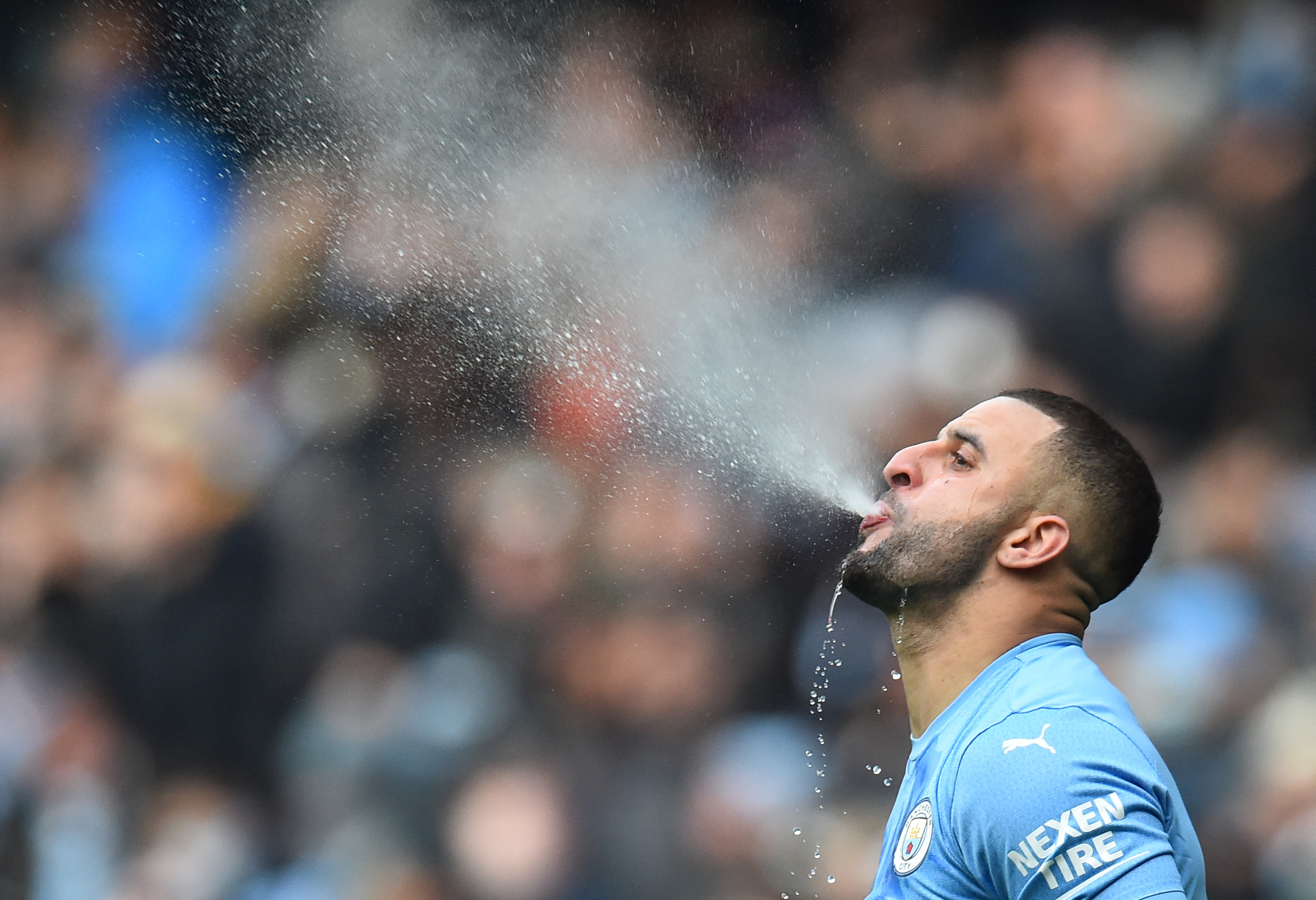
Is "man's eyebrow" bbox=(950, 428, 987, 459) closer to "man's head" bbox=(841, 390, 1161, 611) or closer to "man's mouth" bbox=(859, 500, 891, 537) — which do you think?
"man's head" bbox=(841, 390, 1161, 611)

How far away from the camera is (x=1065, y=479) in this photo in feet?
5.36

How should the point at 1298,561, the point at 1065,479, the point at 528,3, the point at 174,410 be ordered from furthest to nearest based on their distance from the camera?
the point at 528,3 → the point at 174,410 → the point at 1298,561 → the point at 1065,479

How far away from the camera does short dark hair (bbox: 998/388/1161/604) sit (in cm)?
162

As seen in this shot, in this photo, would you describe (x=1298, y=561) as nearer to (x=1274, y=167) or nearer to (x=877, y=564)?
(x=1274, y=167)

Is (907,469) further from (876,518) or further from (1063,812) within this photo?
(1063,812)

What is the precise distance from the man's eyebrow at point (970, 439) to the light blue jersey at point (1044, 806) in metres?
0.33

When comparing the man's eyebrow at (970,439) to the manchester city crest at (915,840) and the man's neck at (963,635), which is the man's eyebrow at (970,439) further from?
the manchester city crest at (915,840)

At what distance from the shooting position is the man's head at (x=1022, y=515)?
5.29 feet

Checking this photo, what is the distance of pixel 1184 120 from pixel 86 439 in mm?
3235

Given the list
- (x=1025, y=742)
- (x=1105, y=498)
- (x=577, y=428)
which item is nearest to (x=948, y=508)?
(x=1105, y=498)

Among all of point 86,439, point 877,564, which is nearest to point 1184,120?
point 877,564

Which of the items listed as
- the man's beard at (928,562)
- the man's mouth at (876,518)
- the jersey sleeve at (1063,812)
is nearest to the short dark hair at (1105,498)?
the man's beard at (928,562)

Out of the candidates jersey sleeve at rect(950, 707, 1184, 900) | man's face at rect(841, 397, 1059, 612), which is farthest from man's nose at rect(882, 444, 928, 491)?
jersey sleeve at rect(950, 707, 1184, 900)

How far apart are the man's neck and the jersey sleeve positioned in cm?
26
